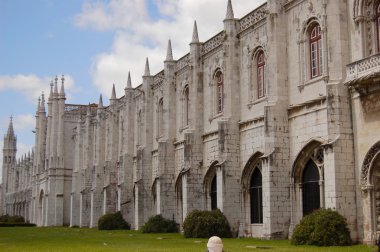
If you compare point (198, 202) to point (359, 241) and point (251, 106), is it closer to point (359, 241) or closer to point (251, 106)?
point (251, 106)

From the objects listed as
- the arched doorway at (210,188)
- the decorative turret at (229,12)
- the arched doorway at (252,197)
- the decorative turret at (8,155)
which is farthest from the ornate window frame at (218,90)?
the decorative turret at (8,155)

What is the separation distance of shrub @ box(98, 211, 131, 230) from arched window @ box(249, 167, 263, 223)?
58.6 feet

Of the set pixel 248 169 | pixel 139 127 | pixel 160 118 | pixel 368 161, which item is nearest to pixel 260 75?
pixel 248 169

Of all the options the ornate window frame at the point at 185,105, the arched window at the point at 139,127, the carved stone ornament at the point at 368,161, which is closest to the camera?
the carved stone ornament at the point at 368,161

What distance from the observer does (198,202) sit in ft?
118

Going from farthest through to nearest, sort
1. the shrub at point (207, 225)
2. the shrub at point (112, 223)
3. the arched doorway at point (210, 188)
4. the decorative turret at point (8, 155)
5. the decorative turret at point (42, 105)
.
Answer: the decorative turret at point (8, 155) < the decorative turret at point (42, 105) < the shrub at point (112, 223) < the arched doorway at point (210, 188) < the shrub at point (207, 225)

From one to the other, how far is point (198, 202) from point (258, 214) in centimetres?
601

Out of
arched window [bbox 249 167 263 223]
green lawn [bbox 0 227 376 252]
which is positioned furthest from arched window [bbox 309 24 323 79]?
green lawn [bbox 0 227 376 252]

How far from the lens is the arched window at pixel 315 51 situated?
2658 cm

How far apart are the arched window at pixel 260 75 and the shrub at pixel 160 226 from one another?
39.3ft

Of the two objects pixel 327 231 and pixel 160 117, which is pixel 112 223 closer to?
pixel 160 117

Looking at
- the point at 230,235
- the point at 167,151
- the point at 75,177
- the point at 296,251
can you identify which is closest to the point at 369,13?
the point at 296,251

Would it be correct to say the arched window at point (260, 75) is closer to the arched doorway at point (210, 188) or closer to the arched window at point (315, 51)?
the arched window at point (315, 51)

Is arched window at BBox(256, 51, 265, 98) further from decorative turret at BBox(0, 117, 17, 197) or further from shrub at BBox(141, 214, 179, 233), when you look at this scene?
decorative turret at BBox(0, 117, 17, 197)
